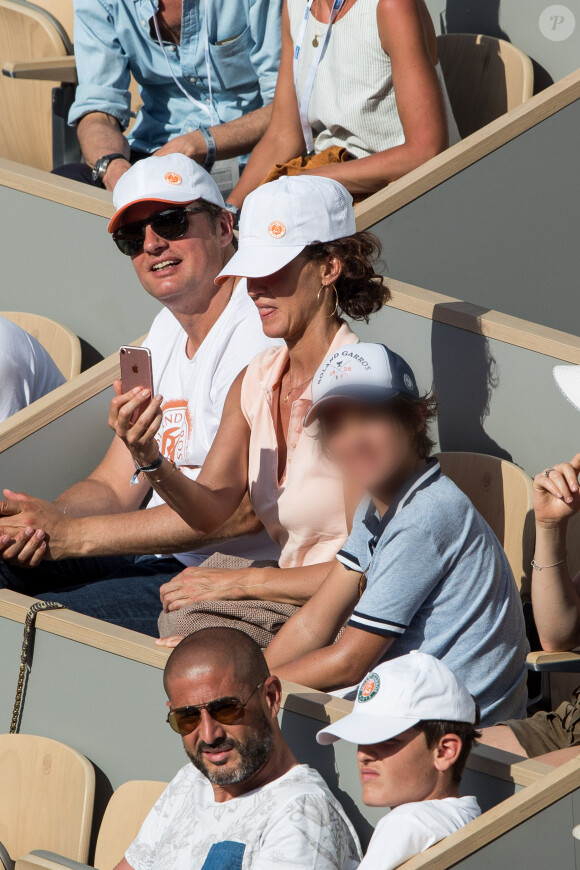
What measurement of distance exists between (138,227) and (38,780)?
50.1 inches

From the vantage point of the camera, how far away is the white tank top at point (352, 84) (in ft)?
11.4

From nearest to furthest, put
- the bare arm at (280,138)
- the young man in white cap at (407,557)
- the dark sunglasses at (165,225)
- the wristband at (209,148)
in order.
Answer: the young man in white cap at (407,557) → the dark sunglasses at (165,225) → the bare arm at (280,138) → the wristband at (209,148)

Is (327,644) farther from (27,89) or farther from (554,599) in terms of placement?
(27,89)

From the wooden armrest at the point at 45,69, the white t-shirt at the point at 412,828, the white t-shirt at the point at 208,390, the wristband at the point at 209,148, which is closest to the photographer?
the white t-shirt at the point at 412,828

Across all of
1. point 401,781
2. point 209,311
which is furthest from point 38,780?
point 209,311

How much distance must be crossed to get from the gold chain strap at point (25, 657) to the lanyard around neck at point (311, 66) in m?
1.81

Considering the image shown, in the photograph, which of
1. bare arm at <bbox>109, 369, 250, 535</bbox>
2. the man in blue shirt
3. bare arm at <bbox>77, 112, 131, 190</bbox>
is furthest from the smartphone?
the man in blue shirt

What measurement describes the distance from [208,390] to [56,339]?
3.06 ft

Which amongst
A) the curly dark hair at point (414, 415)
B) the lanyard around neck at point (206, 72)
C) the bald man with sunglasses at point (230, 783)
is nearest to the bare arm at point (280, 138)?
the lanyard around neck at point (206, 72)

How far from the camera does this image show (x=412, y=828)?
179 centimetres

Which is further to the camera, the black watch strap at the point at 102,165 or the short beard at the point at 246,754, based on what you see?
the black watch strap at the point at 102,165

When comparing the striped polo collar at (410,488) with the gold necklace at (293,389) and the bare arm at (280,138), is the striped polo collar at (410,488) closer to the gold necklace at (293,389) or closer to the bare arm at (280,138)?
the gold necklace at (293,389)

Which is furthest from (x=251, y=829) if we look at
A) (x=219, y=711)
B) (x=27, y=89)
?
(x=27, y=89)

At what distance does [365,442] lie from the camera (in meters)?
2.21
